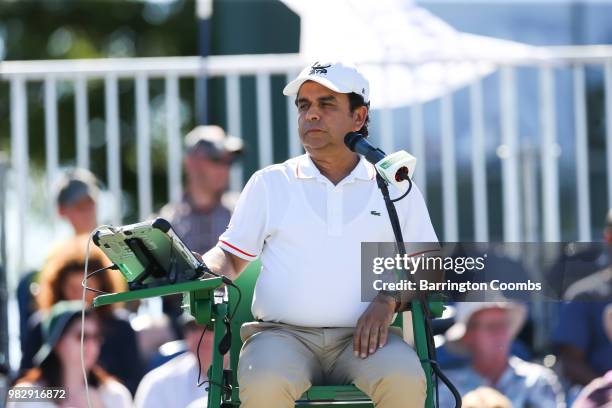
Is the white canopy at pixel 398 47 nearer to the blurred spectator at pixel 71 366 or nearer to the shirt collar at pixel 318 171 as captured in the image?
the blurred spectator at pixel 71 366

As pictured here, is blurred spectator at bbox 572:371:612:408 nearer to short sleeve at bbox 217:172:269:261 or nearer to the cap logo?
short sleeve at bbox 217:172:269:261

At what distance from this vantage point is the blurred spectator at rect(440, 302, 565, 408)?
6527mm

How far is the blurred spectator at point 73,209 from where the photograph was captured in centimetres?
704

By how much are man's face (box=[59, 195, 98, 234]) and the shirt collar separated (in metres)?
2.10

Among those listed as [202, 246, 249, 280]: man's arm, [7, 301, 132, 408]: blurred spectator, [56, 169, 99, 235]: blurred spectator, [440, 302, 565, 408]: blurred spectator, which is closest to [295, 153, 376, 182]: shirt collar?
[202, 246, 249, 280]: man's arm

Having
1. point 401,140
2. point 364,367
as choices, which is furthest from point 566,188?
point 364,367

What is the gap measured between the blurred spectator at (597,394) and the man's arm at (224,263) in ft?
5.98

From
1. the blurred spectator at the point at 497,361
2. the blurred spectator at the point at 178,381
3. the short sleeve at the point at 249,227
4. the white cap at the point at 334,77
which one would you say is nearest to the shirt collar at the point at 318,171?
the short sleeve at the point at 249,227

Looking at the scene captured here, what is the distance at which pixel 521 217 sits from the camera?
7.52 meters

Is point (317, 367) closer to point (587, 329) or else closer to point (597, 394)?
point (597, 394)

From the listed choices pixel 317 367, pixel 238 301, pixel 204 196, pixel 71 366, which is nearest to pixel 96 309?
pixel 71 366

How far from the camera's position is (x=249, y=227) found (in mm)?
5191

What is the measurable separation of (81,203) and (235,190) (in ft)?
2.74

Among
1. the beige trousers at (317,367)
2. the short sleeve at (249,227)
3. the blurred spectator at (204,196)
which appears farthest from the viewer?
the blurred spectator at (204,196)
